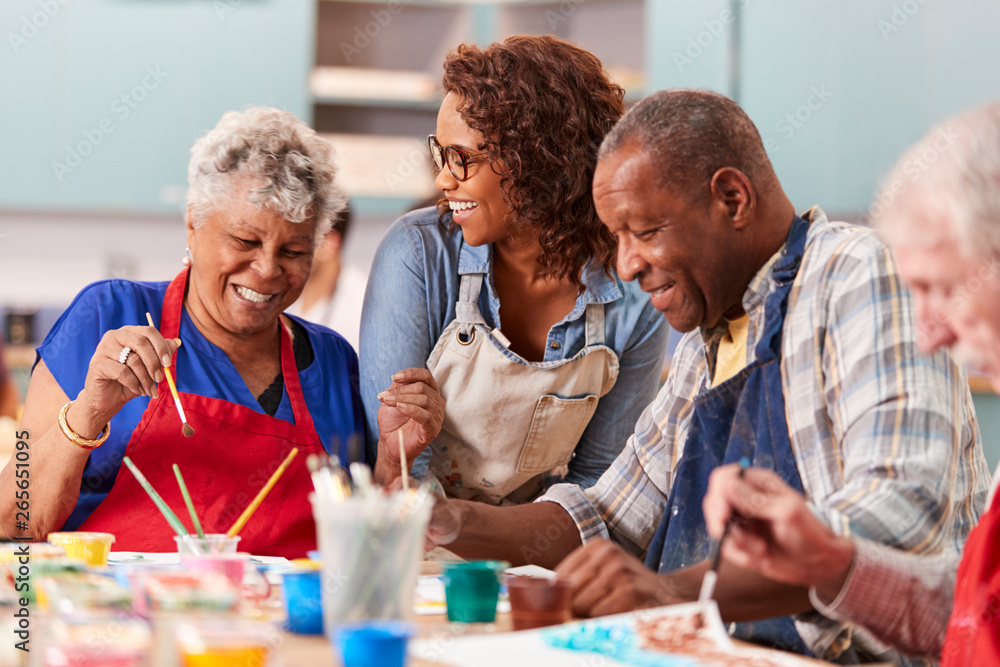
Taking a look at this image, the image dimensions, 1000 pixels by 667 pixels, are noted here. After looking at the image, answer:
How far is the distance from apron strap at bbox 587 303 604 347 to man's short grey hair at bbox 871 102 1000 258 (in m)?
0.91

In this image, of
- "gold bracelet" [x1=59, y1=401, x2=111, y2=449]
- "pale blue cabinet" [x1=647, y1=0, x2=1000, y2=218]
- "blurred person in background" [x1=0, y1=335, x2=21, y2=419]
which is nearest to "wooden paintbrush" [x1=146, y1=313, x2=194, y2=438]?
"gold bracelet" [x1=59, y1=401, x2=111, y2=449]

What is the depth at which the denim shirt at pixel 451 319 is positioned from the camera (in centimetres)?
188

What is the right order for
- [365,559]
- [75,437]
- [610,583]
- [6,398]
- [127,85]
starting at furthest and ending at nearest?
[127,85], [6,398], [75,437], [610,583], [365,559]

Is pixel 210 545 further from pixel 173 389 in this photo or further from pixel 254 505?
pixel 173 389

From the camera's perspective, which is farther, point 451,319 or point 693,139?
point 451,319

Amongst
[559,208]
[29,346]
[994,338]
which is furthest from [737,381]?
[29,346]

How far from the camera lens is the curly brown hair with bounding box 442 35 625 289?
1795 mm

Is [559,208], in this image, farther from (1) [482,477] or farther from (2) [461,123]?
(1) [482,477]

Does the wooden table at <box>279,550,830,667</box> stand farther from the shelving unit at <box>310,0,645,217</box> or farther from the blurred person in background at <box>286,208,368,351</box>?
the shelving unit at <box>310,0,645,217</box>

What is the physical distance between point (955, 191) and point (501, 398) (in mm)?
1080

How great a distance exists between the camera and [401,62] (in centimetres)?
473

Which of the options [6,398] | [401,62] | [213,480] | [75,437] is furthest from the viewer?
[401,62]

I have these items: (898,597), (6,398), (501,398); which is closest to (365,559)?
(898,597)

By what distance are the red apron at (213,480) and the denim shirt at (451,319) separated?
230mm
